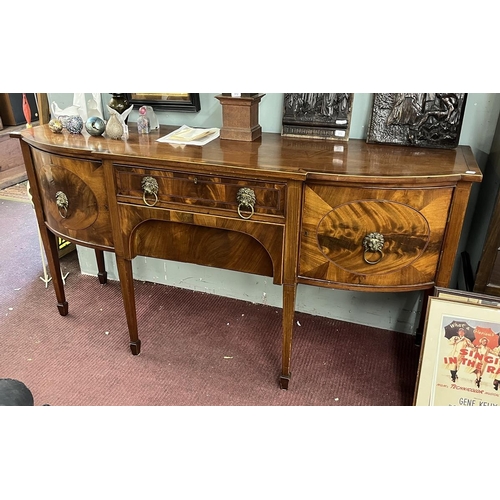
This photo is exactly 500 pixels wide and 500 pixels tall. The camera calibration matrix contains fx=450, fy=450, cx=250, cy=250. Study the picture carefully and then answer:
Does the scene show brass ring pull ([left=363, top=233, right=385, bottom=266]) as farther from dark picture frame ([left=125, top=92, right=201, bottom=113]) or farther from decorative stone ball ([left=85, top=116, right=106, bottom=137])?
decorative stone ball ([left=85, top=116, right=106, bottom=137])

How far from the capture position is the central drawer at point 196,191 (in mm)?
1473

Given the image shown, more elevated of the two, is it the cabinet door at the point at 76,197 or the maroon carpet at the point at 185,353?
the cabinet door at the point at 76,197

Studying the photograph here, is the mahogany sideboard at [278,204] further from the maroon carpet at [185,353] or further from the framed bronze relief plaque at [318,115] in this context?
the maroon carpet at [185,353]

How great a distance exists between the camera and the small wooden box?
1.73 metres

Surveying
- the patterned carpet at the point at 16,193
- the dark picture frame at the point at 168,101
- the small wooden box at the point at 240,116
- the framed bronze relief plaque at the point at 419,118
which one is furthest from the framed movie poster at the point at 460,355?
the patterned carpet at the point at 16,193

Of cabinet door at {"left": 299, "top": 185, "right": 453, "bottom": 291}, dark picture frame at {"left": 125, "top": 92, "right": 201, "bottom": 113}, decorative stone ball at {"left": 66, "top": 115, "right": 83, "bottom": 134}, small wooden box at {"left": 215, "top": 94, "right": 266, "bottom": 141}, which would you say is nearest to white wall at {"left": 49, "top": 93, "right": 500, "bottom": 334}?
dark picture frame at {"left": 125, "top": 92, "right": 201, "bottom": 113}

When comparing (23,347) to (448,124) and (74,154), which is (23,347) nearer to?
(74,154)

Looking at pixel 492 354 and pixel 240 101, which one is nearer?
pixel 492 354

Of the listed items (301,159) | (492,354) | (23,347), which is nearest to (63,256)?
(23,347)

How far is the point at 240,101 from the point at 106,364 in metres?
1.25

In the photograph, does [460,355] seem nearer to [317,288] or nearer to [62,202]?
[317,288]

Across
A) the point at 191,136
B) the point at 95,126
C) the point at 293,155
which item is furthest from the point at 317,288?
the point at 95,126

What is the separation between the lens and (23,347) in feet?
6.78

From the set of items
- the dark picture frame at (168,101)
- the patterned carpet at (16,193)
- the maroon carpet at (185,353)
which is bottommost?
the patterned carpet at (16,193)
